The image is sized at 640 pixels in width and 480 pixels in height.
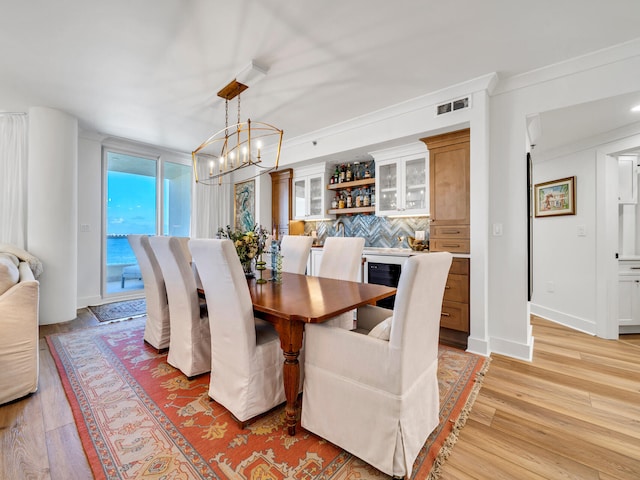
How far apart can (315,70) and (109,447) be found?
3.07 m

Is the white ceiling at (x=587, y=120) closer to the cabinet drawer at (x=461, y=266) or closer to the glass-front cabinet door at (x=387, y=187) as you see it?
the cabinet drawer at (x=461, y=266)

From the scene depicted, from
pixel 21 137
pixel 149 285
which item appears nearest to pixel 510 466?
pixel 149 285

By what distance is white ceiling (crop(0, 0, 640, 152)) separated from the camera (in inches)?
76.9

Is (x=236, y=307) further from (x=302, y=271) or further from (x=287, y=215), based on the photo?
(x=287, y=215)

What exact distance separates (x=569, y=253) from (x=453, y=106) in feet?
8.48

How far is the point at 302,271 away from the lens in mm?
3078

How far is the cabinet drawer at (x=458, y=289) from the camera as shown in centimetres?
292

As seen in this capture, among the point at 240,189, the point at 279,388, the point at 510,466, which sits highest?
the point at 240,189

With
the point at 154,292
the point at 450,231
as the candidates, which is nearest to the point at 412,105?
the point at 450,231

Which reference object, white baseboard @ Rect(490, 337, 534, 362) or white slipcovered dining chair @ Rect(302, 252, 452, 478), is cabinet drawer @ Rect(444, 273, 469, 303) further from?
white slipcovered dining chair @ Rect(302, 252, 452, 478)

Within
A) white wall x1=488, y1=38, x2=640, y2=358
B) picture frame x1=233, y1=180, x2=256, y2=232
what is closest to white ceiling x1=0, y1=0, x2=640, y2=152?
white wall x1=488, y1=38, x2=640, y2=358

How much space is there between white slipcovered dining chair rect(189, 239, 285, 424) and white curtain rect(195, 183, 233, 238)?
4.03 m

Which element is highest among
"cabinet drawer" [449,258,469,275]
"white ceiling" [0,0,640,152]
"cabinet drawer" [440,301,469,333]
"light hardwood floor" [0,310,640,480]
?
"white ceiling" [0,0,640,152]

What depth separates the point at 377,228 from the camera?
4.40m
